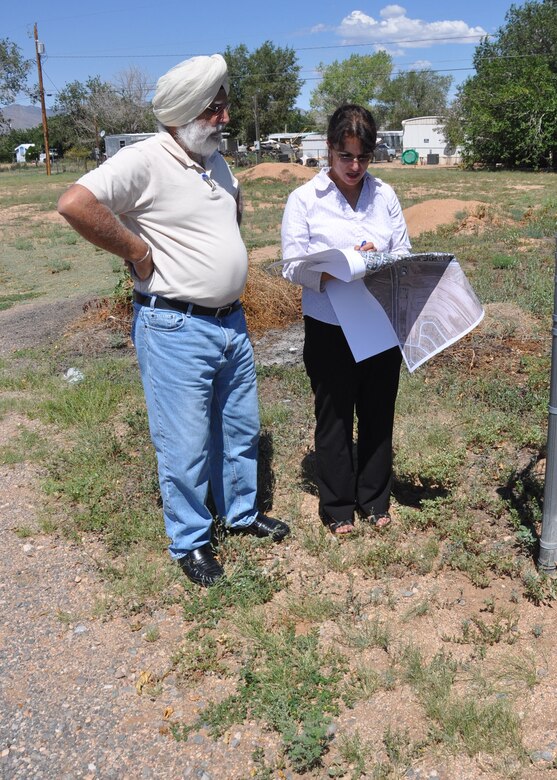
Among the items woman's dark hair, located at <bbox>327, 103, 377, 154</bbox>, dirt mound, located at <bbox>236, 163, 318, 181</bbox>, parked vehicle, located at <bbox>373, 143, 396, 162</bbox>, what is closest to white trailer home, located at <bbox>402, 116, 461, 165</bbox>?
parked vehicle, located at <bbox>373, 143, 396, 162</bbox>

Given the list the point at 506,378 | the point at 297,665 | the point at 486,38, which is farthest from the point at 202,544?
the point at 486,38

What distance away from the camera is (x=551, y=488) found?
3.01 m

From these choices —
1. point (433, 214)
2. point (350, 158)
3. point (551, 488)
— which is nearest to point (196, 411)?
point (350, 158)

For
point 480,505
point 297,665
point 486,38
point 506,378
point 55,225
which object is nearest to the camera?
point 297,665

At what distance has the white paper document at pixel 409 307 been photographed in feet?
10.4

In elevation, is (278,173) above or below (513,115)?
below

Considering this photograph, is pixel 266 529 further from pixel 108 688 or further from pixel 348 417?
pixel 108 688

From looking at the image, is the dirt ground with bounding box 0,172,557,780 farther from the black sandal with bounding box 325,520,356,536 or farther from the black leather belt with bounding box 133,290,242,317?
the black leather belt with bounding box 133,290,242,317

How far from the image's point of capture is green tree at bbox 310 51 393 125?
101m

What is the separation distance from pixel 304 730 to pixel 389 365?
1.65 meters

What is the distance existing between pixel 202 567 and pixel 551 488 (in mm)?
1578

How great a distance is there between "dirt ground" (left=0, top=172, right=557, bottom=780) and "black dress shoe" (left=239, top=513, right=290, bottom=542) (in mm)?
74

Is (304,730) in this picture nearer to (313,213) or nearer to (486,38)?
→ (313,213)

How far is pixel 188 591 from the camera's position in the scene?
10.8 ft
